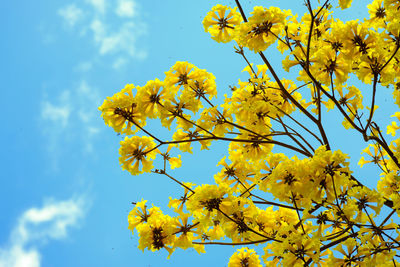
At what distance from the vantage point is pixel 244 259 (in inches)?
225

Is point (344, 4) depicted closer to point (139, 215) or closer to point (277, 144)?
point (277, 144)

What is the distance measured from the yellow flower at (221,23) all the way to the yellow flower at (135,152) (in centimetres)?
188

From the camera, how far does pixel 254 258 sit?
569cm

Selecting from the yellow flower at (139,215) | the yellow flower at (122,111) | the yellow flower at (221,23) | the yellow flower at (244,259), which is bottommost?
the yellow flower at (244,259)

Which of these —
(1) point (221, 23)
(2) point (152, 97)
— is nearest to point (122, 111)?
(2) point (152, 97)

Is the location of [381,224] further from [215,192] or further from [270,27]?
[270,27]

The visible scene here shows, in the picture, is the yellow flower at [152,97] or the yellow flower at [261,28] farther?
the yellow flower at [152,97]

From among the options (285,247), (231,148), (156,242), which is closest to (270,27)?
(231,148)

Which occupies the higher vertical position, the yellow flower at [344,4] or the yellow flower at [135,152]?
the yellow flower at [344,4]

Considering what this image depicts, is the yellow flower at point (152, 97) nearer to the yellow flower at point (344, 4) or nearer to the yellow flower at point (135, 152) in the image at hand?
the yellow flower at point (135, 152)

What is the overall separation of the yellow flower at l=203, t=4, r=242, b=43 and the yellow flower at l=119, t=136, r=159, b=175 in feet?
6.16

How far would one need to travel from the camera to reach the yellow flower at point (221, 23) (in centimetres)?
497

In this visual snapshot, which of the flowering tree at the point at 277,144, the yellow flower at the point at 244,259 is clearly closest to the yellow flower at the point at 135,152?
the flowering tree at the point at 277,144

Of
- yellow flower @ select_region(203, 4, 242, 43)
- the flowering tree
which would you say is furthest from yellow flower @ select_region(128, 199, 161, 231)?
yellow flower @ select_region(203, 4, 242, 43)
